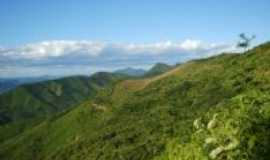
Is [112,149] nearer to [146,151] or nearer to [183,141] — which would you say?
[146,151]

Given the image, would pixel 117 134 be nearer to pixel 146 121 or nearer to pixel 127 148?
pixel 146 121

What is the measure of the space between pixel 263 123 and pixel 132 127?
153231 mm

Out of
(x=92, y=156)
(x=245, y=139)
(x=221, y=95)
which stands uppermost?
(x=245, y=139)

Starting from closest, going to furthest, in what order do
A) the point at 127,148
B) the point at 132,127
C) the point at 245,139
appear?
the point at 245,139 < the point at 127,148 < the point at 132,127

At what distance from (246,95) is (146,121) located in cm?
14574

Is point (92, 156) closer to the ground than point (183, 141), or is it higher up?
closer to the ground

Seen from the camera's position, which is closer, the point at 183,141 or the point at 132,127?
the point at 183,141

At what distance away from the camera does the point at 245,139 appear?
138 feet

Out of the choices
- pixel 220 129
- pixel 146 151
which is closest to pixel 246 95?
pixel 220 129

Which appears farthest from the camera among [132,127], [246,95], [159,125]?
[132,127]

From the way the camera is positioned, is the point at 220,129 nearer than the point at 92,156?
Yes

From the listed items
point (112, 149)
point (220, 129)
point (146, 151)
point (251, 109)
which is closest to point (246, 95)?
point (251, 109)

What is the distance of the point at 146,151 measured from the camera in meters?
154

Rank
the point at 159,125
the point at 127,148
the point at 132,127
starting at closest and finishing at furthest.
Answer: the point at 127,148 → the point at 159,125 → the point at 132,127
